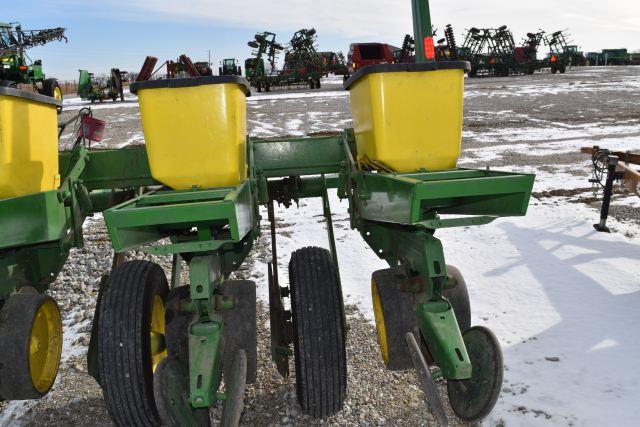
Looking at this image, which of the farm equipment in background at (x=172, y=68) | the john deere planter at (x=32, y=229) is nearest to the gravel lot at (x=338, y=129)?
the john deere planter at (x=32, y=229)

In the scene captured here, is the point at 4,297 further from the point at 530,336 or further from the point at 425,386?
the point at 530,336

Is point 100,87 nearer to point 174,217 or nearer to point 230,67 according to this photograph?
point 230,67

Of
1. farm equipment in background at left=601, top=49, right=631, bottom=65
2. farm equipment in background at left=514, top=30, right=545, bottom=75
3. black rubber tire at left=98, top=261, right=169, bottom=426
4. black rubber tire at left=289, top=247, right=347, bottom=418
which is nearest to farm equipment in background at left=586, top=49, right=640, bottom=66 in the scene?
farm equipment in background at left=601, top=49, right=631, bottom=65

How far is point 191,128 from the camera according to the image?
8.95ft

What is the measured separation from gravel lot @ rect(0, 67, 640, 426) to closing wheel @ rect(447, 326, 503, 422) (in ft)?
1.21

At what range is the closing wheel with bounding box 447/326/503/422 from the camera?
2.38 m

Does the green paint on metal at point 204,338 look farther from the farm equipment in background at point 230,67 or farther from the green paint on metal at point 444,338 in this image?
the farm equipment in background at point 230,67

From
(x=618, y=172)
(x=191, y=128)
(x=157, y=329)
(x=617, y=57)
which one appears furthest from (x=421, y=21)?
(x=617, y=57)

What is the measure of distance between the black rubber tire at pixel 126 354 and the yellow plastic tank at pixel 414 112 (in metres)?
1.55

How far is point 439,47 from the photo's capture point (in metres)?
26.4

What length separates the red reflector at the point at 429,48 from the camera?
2996mm

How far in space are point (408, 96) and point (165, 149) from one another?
140cm

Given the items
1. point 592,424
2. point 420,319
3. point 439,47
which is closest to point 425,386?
point 420,319

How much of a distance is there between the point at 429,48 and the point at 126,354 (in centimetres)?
245
